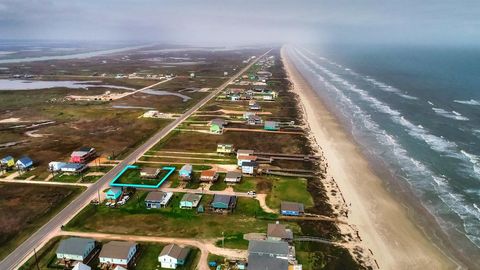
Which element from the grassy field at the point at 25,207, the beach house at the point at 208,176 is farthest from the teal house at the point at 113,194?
the beach house at the point at 208,176

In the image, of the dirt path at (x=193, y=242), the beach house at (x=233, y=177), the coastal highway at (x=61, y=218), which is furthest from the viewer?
the beach house at (x=233, y=177)

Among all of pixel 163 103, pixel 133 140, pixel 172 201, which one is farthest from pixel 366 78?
pixel 172 201

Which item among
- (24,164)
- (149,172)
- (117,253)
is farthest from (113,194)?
(24,164)

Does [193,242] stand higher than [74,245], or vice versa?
[74,245]

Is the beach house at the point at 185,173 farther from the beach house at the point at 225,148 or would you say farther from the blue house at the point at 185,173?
the beach house at the point at 225,148

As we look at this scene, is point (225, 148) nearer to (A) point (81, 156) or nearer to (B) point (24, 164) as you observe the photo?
(A) point (81, 156)

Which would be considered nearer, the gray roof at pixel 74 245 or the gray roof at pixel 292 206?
the gray roof at pixel 74 245

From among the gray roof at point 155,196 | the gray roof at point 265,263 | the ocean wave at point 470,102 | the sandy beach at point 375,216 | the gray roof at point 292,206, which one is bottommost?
the sandy beach at point 375,216
